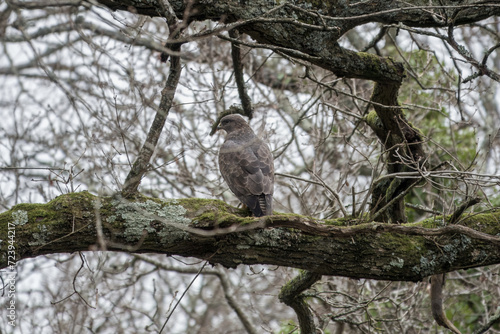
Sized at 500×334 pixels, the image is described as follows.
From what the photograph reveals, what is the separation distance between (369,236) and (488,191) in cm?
461

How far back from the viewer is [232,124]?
23.4ft

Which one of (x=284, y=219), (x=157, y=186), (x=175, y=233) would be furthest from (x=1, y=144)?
(x=284, y=219)

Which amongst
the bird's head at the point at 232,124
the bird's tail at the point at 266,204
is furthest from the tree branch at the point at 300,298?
the bird's head at the point at 232,124

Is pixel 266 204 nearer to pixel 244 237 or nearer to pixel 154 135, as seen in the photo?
pixel 244 237

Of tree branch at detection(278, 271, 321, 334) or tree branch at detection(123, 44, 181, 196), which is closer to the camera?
tree branch at detection(123, 44, 181, 196)

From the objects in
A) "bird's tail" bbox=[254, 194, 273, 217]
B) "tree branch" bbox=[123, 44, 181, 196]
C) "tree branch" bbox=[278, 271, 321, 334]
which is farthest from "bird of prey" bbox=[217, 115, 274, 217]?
"tree branch" bbox=[123, 44, 181, 196]

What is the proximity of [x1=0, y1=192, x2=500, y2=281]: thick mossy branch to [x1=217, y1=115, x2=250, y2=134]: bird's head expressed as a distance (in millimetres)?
2498

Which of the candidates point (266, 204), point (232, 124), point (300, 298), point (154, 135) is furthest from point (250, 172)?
point (154, 135)

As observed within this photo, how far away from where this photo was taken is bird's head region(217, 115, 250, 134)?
6.94m

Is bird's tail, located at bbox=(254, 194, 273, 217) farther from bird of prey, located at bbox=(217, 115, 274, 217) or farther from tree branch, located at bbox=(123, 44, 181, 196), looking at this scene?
tree branch, located at bbox=(123, 44, 181, 196)

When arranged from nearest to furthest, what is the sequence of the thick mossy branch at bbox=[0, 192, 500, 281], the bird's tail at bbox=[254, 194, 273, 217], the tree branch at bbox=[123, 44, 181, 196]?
1. the thick mossy branch at bbox=[0, 192, 500, 281]
2. the tree branch at bbox=[123, 44, 181, 196]
3. the bird's tail at bbox=[254, 194, 273, 217]

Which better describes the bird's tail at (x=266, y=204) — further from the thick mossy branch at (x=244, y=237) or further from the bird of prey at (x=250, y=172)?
the thick mossy branch at (x=244, y=237)

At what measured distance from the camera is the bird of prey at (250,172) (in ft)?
18.0

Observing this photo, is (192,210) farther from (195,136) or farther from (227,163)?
(195,136)
